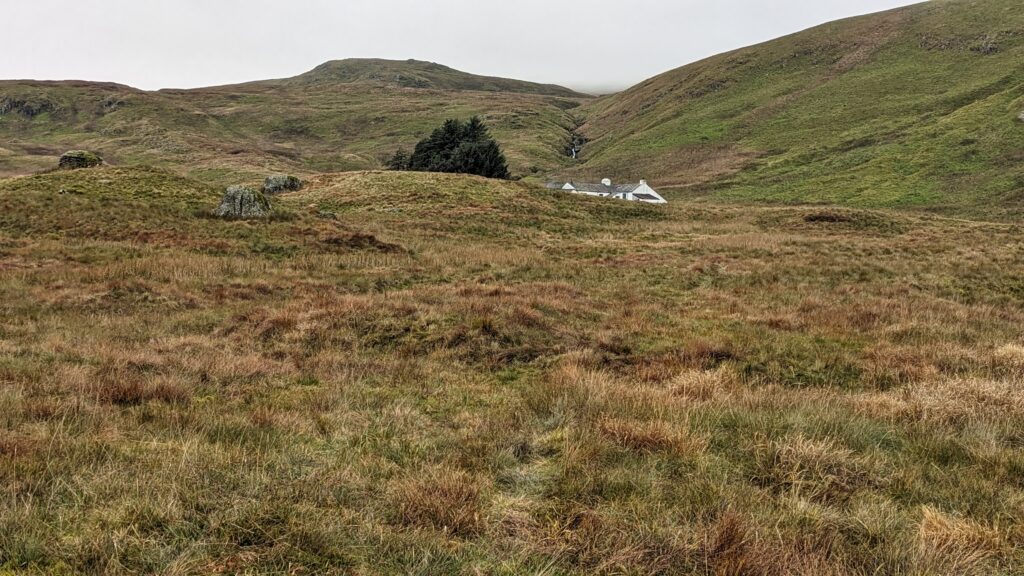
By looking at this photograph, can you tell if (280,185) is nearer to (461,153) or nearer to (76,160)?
(76,160)

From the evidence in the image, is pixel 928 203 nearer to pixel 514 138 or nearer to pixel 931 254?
pixel 931 254

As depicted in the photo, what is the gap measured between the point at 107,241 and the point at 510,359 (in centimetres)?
2113

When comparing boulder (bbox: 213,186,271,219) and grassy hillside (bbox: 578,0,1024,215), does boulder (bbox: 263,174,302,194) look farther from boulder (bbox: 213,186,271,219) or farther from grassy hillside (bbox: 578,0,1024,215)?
grassy hillside (bbox: 578,0,1024,215)

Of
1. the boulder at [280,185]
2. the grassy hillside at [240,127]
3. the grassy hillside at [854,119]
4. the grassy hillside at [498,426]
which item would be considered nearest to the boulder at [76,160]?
the boulder at [280,185]

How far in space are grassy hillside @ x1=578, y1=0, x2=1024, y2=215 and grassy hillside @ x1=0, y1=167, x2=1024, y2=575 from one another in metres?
54.5

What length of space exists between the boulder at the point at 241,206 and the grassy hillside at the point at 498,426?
10.6m

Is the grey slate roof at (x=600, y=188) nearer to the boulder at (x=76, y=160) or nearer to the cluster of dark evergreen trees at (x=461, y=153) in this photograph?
the cluster of dark evergreen trees at (x=461, y=153)

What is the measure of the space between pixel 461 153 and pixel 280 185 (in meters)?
22.6

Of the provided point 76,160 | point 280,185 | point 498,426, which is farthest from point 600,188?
point 498,426

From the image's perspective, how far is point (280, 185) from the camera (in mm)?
47188

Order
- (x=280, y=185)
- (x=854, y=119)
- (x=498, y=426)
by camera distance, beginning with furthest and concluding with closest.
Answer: (x=854, y=119) → (x=280, y=185) → (x=498, y=426)

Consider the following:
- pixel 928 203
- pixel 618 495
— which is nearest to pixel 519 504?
pixel 618 495

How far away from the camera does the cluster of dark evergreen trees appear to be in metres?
62.3

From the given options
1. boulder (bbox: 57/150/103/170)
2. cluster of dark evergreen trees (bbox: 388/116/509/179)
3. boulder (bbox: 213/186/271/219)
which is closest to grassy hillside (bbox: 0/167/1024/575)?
boulder (bbox: 213/186/271/219)
